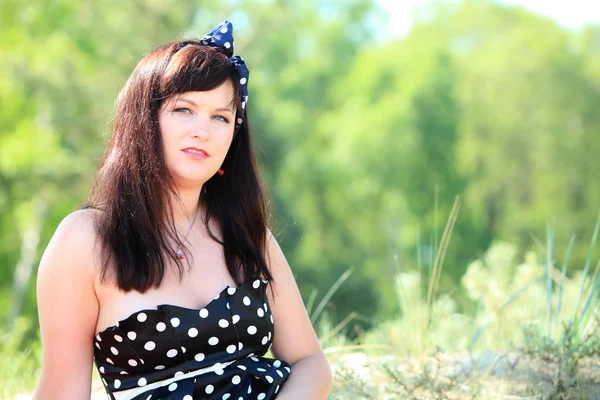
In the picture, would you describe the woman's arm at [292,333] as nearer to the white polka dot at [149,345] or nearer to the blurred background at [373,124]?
the white polka dot at [149,345]

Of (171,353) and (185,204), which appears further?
(185,204)

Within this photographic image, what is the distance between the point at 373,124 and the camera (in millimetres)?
26562

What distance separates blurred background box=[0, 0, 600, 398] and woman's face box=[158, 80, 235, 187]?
14.6 metres

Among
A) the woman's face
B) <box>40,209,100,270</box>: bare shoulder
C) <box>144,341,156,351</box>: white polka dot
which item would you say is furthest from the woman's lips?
<box>144,341,156,351</box>: white polka dot

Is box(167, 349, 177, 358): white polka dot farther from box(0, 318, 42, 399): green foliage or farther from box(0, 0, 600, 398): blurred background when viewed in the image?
box(0, 0, 600, 398): blurred background

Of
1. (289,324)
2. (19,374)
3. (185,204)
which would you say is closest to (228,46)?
(185,204)

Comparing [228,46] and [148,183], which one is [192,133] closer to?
[148,183]

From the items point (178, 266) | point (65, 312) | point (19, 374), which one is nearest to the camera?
point (65, 312)

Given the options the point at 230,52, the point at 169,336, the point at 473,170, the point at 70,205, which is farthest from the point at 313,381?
the point at 473,170

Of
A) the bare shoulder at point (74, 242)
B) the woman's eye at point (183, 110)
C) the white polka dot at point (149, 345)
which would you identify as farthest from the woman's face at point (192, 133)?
the white polka dot at point (149, 345)

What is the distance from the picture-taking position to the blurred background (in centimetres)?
1741

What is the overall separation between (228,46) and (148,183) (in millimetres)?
484

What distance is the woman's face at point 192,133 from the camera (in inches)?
83.7

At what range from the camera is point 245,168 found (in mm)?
2443
